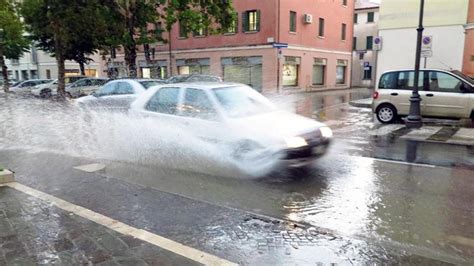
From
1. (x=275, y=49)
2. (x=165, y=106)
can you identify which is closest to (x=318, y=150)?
(x=165, y=106)

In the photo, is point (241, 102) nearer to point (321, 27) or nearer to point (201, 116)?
point (201, 116)

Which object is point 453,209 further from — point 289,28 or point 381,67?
point 289,28

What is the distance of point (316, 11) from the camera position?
3300 cm

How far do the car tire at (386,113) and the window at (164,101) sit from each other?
25.4ft

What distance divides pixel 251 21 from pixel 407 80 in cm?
1936

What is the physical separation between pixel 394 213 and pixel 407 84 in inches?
333

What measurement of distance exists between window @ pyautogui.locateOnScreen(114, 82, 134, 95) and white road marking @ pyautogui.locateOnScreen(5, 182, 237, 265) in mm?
6236

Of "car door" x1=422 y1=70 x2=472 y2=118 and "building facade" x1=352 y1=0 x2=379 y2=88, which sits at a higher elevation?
"building facade" x1=352 y1=0 x2=379 y2=88

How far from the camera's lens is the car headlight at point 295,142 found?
5.96 metres

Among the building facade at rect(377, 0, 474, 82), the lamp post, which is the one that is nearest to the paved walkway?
the lamp post

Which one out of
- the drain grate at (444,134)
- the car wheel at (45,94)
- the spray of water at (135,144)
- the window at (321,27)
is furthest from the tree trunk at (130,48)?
the window at (321,27)

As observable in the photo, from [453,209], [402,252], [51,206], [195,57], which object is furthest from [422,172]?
[195,57]

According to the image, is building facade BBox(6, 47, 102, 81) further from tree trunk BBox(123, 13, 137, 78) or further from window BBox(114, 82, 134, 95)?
window BBox(114, 82, 134, 95)

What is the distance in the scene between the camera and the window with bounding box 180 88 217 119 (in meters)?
6.69
